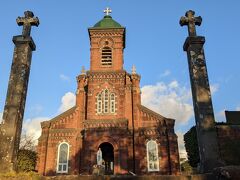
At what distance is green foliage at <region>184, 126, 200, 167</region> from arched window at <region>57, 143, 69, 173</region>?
14.9 meters

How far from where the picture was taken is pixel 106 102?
107 feet

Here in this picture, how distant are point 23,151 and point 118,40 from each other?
17453mm

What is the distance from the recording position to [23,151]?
30.2 m

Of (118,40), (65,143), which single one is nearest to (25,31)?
(65,143)

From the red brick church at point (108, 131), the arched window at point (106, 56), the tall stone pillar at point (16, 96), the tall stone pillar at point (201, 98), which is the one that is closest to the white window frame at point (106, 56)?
the arched window at point (106, 56)

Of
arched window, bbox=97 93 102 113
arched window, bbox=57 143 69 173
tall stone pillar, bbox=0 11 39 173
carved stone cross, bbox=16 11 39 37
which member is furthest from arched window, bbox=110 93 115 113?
carved stone cross, bbox=16 11 39 37

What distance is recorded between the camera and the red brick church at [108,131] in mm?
29453

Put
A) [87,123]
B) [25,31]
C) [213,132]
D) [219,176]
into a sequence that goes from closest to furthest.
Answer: [219,176]
[213,132]
[25,31]
[87,123]

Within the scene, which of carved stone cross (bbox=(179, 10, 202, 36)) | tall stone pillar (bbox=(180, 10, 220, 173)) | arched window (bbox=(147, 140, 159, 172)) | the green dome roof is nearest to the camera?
tall stone pillar (bbox=(180, 10, 220, 173))

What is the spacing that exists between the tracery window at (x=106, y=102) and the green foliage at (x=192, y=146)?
10.4 meters

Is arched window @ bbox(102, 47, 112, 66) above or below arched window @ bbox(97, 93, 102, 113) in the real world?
above

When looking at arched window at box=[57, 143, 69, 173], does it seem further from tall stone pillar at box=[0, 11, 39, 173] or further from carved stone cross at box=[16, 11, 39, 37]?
carved stone cross at box=[16, 11, 39, 37]

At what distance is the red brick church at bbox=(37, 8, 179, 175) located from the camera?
29.5m

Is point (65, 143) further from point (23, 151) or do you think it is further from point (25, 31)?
point (25, 31)
